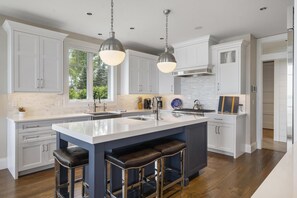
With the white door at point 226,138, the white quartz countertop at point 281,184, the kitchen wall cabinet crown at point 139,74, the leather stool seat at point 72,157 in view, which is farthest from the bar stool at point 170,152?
the kitchen wall cabinet crown at point 139,74

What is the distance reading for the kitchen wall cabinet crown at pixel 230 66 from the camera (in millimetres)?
4137

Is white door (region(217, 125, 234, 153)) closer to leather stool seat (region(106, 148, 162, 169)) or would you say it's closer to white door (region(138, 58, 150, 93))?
white door (region(138, 58, 150, 93))

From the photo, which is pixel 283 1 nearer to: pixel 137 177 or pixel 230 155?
pixel 230 155

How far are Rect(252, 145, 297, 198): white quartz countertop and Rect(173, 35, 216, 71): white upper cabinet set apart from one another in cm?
392

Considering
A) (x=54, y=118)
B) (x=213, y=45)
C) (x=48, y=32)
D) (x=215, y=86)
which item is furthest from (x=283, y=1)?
(x=54, y=118)

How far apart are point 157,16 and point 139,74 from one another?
2.19 meters

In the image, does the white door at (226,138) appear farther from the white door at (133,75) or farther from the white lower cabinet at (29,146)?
the white lower cabinet at (29,146)

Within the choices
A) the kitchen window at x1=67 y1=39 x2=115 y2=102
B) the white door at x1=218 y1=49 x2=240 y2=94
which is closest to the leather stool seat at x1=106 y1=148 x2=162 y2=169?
the kitchen window at x1=67 y1=39 x2=115 y2=102

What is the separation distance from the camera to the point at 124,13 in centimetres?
327

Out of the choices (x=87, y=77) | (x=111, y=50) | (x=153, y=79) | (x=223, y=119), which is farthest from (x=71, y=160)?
(x=153, y=79)

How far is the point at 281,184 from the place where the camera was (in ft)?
2.35

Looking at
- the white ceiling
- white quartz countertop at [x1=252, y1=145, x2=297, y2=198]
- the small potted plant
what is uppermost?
the white ceiling

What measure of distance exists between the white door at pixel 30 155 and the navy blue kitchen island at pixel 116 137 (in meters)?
1.17

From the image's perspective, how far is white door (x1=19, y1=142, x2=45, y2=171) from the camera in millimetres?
2971
